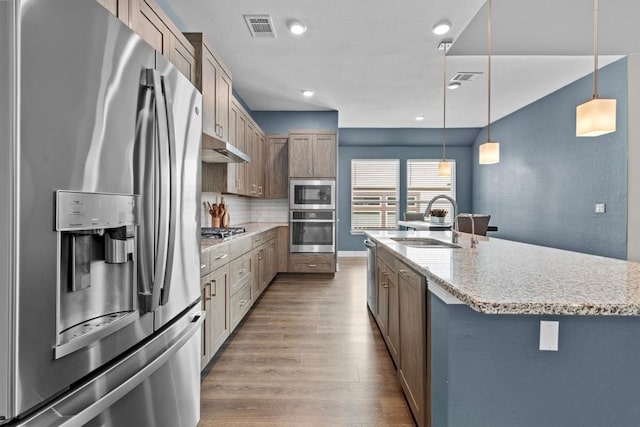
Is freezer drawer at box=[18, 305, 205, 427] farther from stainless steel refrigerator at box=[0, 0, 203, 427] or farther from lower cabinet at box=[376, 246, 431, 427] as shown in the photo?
lower cabinet at box=[376, 246, 431, 427]

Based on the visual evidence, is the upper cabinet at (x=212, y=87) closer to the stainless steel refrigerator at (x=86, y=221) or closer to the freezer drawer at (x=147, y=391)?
the stainless steel refrigerator at (x=86, y=221)

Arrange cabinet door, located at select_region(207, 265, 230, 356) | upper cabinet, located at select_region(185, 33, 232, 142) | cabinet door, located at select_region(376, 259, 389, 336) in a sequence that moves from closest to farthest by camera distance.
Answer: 1. cabinet door, located at select_region(207, 265, 230, 356)
2. upper cabinet, located at select_region(185, 33, 232, 142)
3. cabinet door, located at select_region(376, 259, 389, 336)

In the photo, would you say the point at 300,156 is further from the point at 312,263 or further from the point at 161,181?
the point at 161,181

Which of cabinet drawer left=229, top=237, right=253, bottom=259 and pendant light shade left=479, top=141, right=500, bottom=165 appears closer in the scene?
cabinet drawer left=229, top=237, right=253, bottom=259

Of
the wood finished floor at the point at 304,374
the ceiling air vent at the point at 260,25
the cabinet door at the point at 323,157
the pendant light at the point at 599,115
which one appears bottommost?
the wood finished floor at the point at 304,374

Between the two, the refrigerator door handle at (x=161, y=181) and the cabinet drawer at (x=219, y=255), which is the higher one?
the refrigerator door handle at (x=161, y=181)

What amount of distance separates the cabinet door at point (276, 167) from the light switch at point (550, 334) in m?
5.31

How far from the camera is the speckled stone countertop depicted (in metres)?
1.06

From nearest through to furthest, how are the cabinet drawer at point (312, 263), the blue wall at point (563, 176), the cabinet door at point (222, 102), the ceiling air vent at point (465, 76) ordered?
the cabinet door at point (222, 102) < the blue wall at point (563, 176) < the ceiling air vent at point (465, 76) < the cabinet drawer at point (312, 263)

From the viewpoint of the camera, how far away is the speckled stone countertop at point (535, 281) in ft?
3.47

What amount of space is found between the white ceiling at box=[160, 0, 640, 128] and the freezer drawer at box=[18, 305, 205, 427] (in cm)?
286

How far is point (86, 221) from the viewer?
3.10 ft

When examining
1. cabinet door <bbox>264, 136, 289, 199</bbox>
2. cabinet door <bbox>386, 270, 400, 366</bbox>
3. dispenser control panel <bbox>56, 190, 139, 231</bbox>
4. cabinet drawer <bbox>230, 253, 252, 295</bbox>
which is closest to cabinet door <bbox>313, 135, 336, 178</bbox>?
cabinet door <bbox>264, 136, 289, 199</bbox>

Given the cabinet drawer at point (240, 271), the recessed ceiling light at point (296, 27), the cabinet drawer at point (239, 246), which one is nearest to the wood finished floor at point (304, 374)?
the cabinet drawer at point (240, 271)
